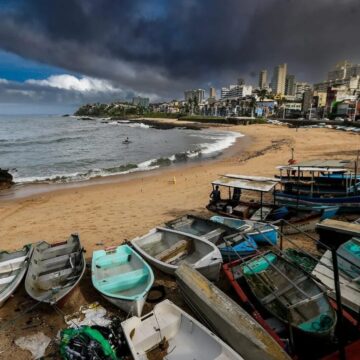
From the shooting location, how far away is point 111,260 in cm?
824

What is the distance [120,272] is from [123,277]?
2.20ft

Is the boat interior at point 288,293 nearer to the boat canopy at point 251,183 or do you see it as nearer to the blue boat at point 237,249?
the blue boat at point 237,249

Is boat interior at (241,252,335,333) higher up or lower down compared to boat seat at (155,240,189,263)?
higher up

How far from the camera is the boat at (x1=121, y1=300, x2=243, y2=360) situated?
4.76 metres

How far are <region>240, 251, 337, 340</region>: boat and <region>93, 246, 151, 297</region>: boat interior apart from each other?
2.59 meters

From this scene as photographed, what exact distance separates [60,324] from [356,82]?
19180 cm

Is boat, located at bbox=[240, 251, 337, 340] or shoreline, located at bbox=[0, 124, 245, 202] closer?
boat, located at bbox=[240, 251, 337, 340]

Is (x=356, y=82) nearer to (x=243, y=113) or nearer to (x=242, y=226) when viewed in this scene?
(x=243, y=113)

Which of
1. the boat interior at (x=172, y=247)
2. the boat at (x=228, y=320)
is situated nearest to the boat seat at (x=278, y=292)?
the boat at (x=228, y=320)

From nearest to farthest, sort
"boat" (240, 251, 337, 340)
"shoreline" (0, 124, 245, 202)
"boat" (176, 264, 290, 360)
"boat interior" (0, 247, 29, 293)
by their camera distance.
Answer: "boat" (176, 264, 290, 360)
"boat" (240, 251, 337, 340)
"boat interior" (0, 247, 29, 293)
"shoreline" (0, 124, 245, 202)

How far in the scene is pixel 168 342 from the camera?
17.3ft

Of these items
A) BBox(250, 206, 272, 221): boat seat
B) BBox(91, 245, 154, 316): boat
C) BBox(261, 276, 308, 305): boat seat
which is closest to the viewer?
BBox(261, 276, 308, 305): boat seat

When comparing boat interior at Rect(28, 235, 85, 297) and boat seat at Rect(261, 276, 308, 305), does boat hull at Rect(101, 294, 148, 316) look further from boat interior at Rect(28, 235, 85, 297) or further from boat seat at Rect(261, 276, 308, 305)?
boat seat at Rect(261, 276, 308, 305)

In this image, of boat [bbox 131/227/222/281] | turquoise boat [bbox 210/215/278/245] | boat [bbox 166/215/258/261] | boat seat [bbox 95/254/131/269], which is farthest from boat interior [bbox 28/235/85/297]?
turquoise boat [bbox 210/215/278/245]
